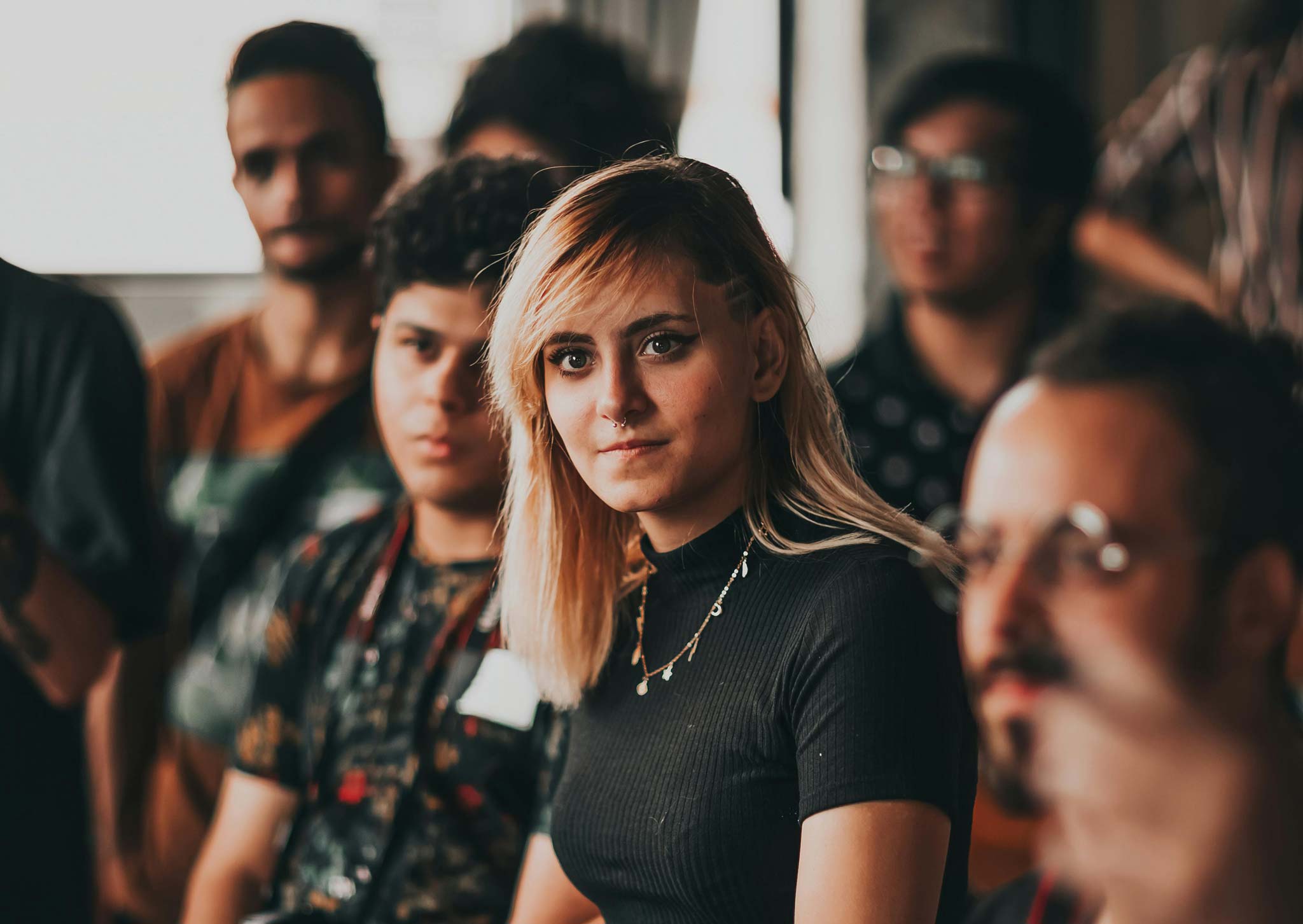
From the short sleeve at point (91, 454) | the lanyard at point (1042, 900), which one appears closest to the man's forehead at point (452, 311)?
the short sleeve at point (91, 454)

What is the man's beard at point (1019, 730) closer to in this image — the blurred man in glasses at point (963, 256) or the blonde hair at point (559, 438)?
the blonde hair at point (559, 438)

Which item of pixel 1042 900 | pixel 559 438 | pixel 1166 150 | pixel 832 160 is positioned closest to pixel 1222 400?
pixel 1042 900

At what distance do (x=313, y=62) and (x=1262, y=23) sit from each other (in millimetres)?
1848

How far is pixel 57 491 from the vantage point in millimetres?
1732

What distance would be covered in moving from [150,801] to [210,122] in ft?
7.15

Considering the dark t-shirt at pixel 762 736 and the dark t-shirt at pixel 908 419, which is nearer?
the dark t-shirt at pixel 762 736

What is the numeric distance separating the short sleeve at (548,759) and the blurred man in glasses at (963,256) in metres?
0.90

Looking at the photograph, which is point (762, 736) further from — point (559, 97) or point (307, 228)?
point (559, 97)

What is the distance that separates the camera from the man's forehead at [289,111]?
1.99 meters

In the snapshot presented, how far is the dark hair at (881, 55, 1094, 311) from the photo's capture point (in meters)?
2.24

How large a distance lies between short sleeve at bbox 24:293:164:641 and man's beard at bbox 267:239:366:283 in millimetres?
337

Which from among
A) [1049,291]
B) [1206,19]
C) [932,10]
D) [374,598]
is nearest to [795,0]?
[932,10]

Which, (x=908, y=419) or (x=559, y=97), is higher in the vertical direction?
(x=559, y=97)

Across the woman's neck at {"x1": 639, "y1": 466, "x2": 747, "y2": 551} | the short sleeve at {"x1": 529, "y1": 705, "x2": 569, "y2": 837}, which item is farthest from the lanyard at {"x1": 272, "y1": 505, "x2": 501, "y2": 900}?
the woman's neck at {"x1": 639, "y1": 466, "x2": 747, "y2": 551}
